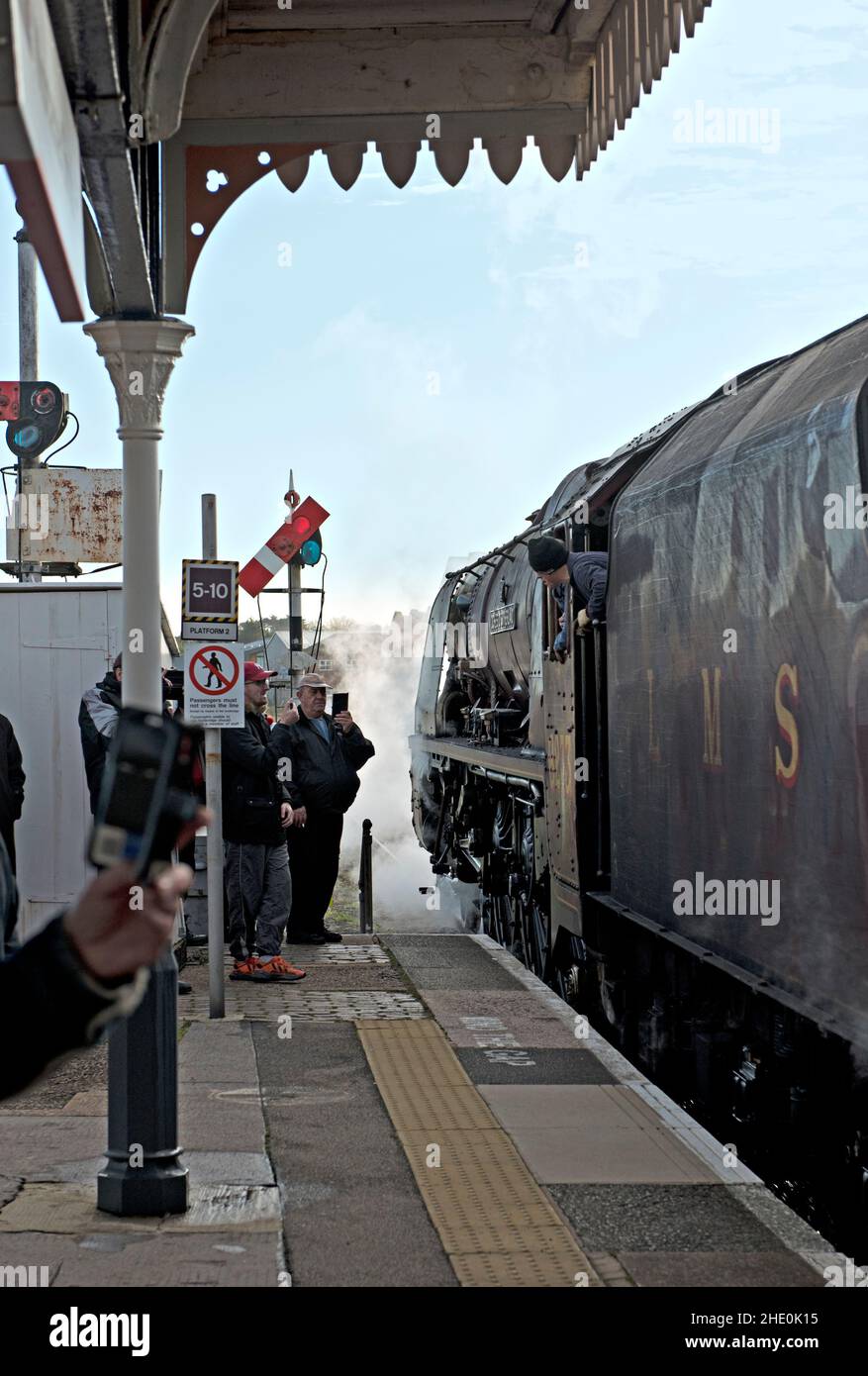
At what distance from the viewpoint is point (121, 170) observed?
389 cm

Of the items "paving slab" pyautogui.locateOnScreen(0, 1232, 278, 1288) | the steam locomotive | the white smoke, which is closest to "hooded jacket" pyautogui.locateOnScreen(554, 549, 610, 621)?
the steam locomotive

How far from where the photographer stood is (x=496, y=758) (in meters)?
11.7

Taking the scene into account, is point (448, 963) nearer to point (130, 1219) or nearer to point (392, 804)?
point (130, 1219)

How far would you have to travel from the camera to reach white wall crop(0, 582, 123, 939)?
9.33 metres

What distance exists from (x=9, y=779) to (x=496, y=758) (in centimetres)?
407

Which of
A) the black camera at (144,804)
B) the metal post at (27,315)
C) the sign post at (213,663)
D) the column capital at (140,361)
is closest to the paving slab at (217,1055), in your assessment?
the sign post at (213,663)

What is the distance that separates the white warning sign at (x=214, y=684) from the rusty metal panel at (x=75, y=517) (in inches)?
134

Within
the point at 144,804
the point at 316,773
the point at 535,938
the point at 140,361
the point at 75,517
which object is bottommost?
the point at 535,938

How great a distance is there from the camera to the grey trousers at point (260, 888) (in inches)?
396

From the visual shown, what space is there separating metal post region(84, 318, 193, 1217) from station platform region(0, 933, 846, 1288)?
0.48 feet

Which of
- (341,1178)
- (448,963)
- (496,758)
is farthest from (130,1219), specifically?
(496,758)

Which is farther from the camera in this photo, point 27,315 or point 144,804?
point 27,315

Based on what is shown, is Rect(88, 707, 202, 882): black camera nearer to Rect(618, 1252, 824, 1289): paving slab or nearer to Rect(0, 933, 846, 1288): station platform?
Rect(0, 933, 846, 1288): station platform

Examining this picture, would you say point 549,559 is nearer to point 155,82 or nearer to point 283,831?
point 283,831
